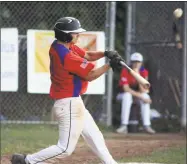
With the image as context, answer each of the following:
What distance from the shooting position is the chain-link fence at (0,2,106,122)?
11859mm

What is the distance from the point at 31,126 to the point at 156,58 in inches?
112

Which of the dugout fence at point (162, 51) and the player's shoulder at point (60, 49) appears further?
the dugout fence at point (162, 51)

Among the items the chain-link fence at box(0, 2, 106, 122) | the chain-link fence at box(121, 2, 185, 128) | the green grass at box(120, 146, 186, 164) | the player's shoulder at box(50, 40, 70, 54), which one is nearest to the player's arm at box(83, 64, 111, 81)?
the player's shoulder at box(50, 40, 70, 54)

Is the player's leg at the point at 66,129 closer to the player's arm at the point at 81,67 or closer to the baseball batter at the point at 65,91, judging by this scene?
the baseball batter at the point at 65,91

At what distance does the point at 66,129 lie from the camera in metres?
6.34

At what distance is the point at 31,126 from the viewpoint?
11.5m

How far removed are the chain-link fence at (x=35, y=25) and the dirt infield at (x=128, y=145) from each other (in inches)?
62.2

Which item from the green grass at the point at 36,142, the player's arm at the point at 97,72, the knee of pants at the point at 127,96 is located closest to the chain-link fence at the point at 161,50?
the knee of pants at the point at 127,96

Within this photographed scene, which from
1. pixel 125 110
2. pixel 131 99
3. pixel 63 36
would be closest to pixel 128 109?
pixel 125 110

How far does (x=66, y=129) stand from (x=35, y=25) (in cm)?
598

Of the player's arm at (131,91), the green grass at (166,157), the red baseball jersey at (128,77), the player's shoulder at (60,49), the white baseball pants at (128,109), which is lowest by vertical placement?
the green grass at (166,157)

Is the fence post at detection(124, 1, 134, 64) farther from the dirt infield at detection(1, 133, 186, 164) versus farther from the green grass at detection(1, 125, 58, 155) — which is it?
the green grass at detection(1, 125, 58, 155)

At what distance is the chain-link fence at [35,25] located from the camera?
38.9ft

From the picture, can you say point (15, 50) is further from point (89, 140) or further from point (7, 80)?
point (89, 140)
